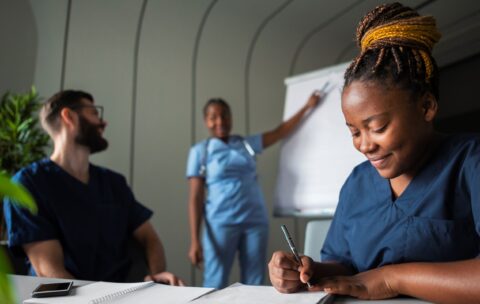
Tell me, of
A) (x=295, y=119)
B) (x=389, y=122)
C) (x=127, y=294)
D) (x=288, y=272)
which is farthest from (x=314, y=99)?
Result: (x=127, y=294)

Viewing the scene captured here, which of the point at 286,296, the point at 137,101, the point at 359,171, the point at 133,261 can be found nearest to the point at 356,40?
the point at 359,171

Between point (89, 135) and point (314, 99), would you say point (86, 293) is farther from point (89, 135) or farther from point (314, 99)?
point (314, 99)

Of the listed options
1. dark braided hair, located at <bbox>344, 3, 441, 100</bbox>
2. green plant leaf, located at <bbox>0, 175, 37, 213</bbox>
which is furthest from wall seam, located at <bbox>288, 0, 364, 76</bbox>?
green plant leaf, located at <bbox>0, 175, 37, 213</bbox>

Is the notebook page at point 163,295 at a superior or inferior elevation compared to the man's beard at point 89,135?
inferior

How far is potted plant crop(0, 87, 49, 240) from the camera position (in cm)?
221

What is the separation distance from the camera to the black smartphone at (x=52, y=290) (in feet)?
2.73

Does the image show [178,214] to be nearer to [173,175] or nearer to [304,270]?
[173,175]

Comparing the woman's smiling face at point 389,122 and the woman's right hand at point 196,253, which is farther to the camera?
the woman's right hand at point 196,253

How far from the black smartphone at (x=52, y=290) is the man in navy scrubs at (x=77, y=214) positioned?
50 centimetres

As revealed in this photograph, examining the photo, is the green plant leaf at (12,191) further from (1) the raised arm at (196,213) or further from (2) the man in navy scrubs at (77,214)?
(1) the raised arm at (196,213)

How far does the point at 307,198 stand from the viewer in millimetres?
2189

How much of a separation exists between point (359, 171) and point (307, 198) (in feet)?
3.81

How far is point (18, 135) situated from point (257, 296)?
2.02 meters

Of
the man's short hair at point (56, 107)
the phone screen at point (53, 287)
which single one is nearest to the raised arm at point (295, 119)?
the man's short hair at point (56, 107)
